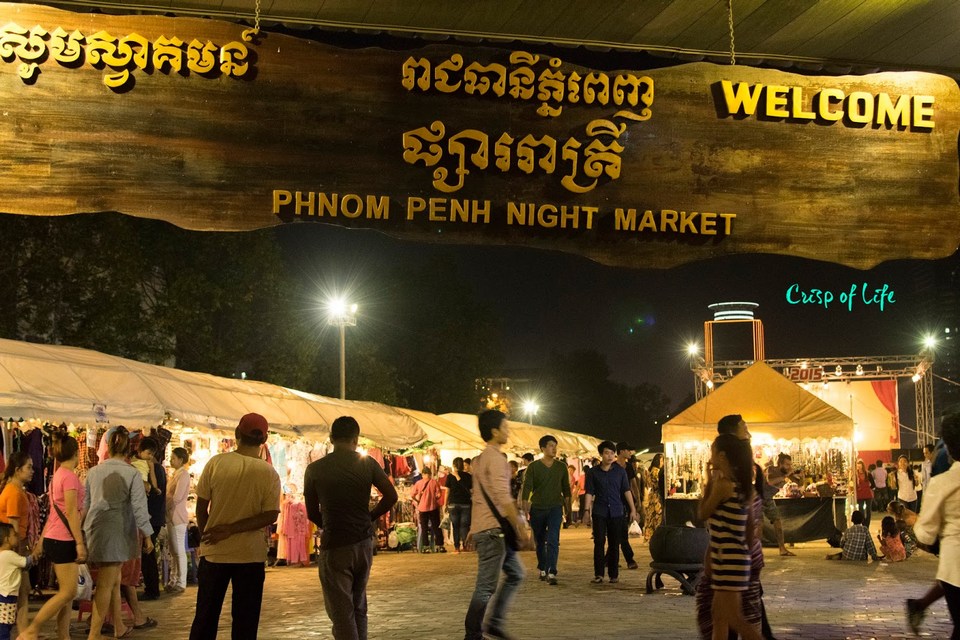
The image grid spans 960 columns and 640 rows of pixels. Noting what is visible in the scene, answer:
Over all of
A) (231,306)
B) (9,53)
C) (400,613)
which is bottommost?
(400,613)

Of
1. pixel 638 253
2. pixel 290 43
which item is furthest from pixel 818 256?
pixel 290 43

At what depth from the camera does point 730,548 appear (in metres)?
7.29

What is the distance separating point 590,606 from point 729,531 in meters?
5.85

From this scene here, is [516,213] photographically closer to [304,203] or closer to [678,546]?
[304,203]

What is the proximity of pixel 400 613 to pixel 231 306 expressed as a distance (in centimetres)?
2307

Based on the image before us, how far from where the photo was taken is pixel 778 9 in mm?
4809

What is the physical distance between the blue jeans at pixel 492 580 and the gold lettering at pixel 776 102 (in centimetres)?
494

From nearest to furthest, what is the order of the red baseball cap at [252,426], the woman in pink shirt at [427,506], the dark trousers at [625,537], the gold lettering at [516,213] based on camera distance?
the gold lettering at [516,213] → the red baseball cap at [252,426] → the dark trousers at [625,537] → the woman in pink shirt at [427,506]

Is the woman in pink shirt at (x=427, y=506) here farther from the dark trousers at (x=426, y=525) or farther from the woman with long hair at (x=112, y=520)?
the woman with long hair at (x=112, y=520)

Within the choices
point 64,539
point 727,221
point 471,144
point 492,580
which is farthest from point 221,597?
point 64,539

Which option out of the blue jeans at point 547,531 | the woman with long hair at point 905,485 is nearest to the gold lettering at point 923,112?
the blue jeans at point 547,531

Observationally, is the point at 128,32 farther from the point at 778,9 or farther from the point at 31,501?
the point at 31,501

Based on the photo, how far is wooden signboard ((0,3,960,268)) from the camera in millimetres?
4348

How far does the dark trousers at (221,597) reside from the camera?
6.26 m
